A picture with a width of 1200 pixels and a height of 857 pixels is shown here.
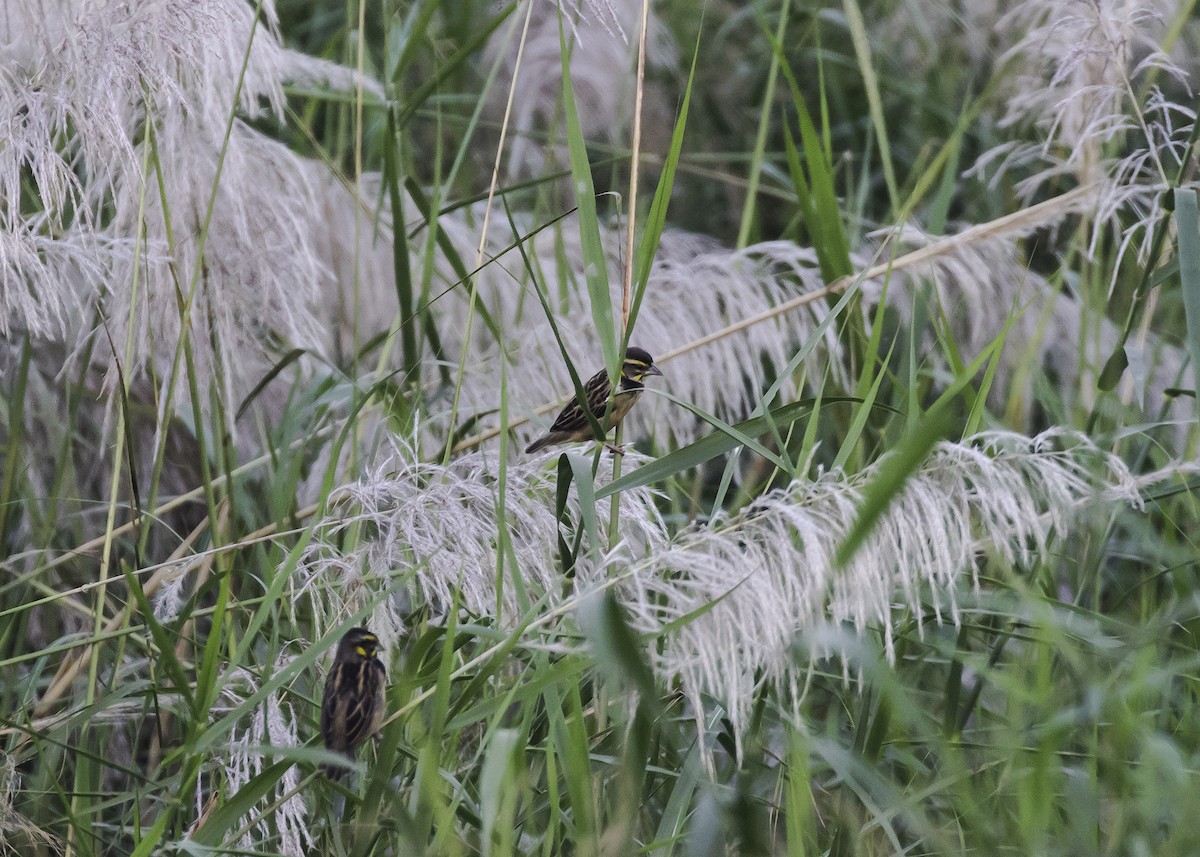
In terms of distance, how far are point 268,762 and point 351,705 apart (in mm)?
384

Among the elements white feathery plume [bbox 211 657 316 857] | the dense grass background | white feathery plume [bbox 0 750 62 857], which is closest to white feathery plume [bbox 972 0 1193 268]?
the dense grass background

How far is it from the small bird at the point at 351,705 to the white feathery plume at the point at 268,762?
0.12 m

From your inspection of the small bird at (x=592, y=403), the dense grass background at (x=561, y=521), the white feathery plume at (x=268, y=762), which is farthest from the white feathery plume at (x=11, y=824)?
the small bird at (x=592, y=403)

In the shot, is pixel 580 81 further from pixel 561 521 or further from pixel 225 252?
pixel 561 521

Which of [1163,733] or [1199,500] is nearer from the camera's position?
[1163,733]

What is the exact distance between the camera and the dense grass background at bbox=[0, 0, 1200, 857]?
1604 mm

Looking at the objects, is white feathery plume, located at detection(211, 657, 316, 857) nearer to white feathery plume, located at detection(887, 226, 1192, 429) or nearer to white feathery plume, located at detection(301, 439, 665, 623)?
white feathery plume, located at detection(301, 439, 665, 623)

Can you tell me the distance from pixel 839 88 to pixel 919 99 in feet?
1.17

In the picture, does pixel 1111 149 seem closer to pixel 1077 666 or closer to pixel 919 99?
pixel 919 99

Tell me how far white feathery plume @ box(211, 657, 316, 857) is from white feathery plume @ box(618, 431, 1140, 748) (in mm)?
642

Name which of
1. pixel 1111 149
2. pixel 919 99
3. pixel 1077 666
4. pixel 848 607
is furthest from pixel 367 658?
pixel 919 99

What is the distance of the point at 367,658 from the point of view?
6.06 ft

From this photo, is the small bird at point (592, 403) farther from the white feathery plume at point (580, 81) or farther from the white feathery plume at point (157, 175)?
the white feathery plume at point (580, 81)

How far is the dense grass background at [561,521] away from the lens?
160cm
